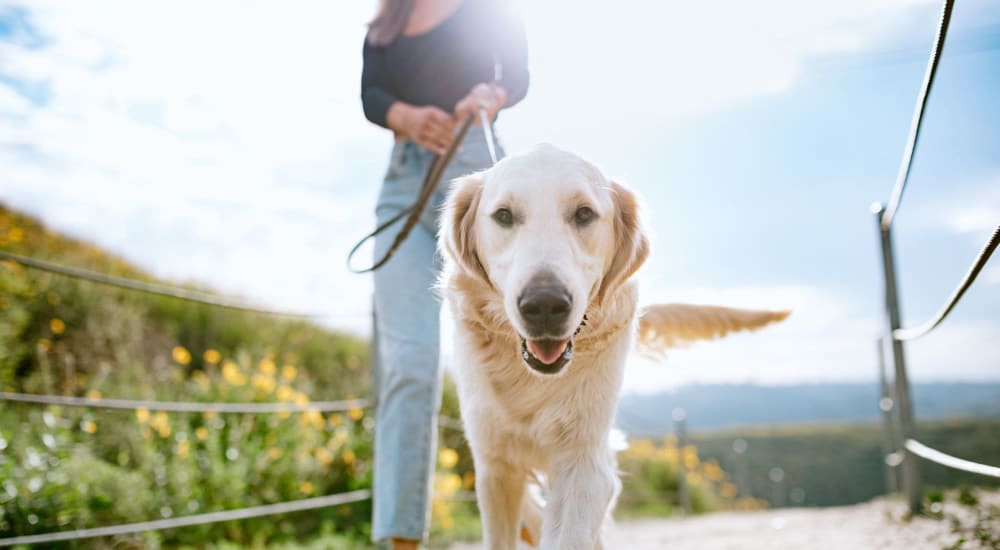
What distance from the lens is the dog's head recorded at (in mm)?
1720

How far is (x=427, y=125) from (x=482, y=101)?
0.21 m

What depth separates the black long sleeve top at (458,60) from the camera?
2.67 meters

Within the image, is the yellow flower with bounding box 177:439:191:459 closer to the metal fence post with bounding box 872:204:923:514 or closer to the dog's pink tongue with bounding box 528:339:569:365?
the dog's pink tongue with bounding box 528:339:569:365

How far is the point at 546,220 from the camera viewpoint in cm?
187

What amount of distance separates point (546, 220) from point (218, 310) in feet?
19.9

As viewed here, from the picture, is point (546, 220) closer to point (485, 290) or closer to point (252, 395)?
point (485, 290)

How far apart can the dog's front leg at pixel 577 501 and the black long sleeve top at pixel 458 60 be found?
128 centimetres

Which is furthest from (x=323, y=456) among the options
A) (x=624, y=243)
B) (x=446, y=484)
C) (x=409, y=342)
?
(x=624, y=243)

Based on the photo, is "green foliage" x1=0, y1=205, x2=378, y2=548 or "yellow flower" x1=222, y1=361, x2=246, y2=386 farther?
"yellow flower" x1=222, y1=361, x2=246, y2=386

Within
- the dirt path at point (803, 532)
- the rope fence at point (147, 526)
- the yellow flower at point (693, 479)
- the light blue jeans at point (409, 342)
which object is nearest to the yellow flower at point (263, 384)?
the rope fence at point (147, 526)

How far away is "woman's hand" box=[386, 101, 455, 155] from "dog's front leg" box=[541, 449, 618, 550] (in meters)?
1.14

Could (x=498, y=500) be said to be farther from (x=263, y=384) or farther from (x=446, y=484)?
(x=263, y=384)

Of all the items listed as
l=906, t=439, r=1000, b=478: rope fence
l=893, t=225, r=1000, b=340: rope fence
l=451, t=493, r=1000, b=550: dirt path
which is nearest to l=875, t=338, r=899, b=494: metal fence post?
l=451, t=493, r=1000, b=550: dirt path

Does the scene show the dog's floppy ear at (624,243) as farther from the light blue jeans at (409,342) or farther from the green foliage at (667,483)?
the green foliage at (667,483)
